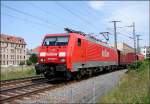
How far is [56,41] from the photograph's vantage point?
60.3 feet

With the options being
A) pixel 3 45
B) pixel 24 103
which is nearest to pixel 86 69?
pixel 24 103

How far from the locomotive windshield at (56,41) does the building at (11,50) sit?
300 ft

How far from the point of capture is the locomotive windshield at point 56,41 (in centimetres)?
1814

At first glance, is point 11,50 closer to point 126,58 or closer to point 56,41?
point 126,58

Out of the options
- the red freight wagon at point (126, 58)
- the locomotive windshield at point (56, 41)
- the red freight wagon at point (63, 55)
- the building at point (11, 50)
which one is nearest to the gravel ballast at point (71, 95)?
the red freight wagon at point (63, 55)

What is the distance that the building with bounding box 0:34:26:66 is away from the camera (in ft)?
365

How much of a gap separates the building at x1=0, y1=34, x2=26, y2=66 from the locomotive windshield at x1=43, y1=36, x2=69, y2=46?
3605 inches

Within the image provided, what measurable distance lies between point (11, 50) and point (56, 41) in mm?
102953

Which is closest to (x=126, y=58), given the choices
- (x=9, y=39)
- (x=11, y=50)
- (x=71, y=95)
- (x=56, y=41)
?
(x=56, y=41)

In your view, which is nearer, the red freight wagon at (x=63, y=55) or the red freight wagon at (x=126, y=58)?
the red freight wagon at (x=63, y=55)

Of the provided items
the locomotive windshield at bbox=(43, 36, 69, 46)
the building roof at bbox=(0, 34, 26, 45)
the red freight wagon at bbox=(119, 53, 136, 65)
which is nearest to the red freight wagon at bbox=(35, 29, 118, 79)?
the locomotive windshield at bbox=(43, 36, 69, 46)

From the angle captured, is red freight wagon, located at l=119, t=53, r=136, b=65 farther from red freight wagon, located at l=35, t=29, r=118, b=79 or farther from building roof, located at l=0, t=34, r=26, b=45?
building roof, located at l=0, t=34, r=26, b=45

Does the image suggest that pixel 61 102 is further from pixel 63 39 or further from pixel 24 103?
pixel 63 39

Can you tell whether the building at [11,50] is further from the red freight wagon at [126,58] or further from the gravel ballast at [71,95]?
the gravel ballast at [71,95]
